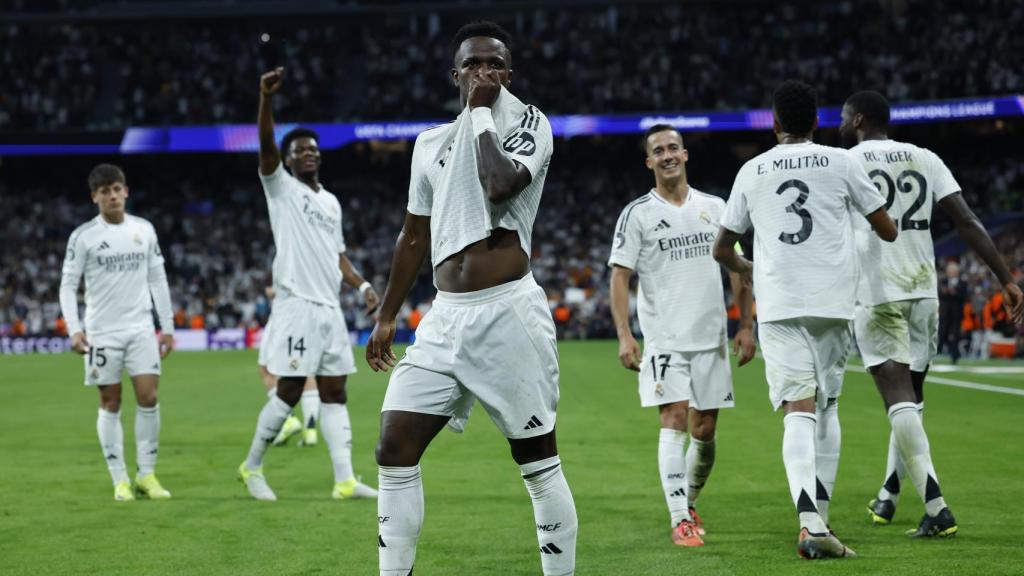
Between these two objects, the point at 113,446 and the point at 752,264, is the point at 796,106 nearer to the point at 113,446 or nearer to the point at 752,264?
the point at 752,264

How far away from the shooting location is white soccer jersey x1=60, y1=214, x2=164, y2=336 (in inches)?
334

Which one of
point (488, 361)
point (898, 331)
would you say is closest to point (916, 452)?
point (898, 331)

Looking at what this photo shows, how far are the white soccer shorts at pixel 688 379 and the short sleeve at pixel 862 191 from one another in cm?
136

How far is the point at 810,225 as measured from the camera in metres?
5.70

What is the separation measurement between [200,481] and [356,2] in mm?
39092

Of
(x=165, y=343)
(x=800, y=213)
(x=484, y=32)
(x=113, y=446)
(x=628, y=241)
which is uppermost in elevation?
(x=484, y=32)

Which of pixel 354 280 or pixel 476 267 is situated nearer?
pixel 476 267

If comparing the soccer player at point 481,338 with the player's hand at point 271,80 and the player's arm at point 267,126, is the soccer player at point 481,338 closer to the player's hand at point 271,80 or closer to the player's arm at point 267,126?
the player's hand at point 271,80

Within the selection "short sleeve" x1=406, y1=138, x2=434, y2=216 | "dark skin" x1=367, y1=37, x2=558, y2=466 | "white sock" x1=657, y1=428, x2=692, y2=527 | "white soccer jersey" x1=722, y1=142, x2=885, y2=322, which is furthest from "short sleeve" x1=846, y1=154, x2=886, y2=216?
"short sleeve" x1=406, y1=138, x2=434, y2=216

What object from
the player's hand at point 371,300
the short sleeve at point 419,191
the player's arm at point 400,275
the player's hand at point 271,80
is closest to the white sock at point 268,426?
the player's hand at point 371,300

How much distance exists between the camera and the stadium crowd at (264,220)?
120 feet

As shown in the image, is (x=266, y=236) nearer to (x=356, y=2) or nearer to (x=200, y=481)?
(x=356, y=2)

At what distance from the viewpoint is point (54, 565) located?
5.86 metres

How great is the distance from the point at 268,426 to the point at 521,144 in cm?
455
